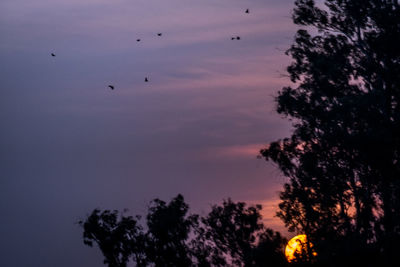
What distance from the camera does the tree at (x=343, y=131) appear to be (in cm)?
3028

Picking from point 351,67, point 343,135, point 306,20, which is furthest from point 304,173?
point 306,20

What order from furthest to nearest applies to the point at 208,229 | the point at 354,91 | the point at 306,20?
the point at 208,229, the point at 306,20, the point at 354,91

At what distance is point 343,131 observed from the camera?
31.7m

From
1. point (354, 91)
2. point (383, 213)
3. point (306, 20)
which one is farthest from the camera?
point (306, 20)

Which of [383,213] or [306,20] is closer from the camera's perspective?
[383,213]

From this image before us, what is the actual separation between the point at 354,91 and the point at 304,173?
475cm

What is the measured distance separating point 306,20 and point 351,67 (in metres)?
3.94

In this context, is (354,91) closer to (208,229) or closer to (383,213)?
(383,213)

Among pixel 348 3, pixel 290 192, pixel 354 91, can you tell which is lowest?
pixel 290 192

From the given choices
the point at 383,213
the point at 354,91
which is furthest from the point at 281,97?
the point at 383,213

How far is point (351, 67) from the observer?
3391 centimetres

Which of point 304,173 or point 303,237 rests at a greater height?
point 304,173

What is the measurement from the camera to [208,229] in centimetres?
3853

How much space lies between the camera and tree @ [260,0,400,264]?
30281mm
